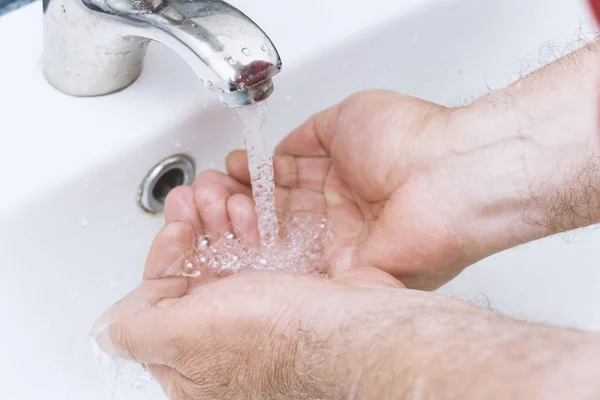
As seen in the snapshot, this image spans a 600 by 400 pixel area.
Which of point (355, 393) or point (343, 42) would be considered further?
point (343, 42)

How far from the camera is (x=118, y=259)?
0.56 meters

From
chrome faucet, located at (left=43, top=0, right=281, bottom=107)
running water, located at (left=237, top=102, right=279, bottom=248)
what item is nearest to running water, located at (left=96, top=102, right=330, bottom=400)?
running water, located at (left=237, top=102, right=279, bottom=248)

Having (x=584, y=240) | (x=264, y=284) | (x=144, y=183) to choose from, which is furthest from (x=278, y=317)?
(x=584, y=240)

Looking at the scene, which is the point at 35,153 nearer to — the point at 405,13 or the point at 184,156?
the point at 184,156

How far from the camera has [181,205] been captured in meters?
0.54

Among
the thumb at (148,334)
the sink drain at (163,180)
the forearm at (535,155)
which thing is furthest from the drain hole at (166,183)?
the forearm at (535,155)

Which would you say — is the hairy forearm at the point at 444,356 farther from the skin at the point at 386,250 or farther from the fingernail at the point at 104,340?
the fingernail at the point at 104,340

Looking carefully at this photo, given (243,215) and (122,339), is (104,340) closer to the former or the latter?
(122,339)

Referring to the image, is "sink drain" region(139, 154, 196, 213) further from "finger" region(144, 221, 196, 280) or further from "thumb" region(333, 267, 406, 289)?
"thumb" region(333, 267, 406, 289)

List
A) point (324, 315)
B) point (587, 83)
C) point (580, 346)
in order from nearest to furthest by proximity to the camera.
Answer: point (580, 346) → point (324, 315) → point (587, 83)

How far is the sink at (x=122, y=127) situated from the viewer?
0.49 metres

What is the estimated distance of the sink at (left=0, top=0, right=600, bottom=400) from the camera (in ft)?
1.60

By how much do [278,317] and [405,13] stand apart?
11.7 inches

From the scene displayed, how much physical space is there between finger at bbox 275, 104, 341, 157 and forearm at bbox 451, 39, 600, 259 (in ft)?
0.33
